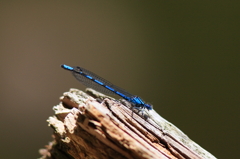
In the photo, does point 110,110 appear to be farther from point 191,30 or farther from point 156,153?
point 191,30

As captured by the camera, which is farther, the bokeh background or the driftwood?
the bokeh background

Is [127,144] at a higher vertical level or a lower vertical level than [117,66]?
lower

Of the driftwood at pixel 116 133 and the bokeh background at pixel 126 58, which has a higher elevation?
the bokeh background at pixel 126 58

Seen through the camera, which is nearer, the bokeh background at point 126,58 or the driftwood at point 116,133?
the driftwood at point 116,133

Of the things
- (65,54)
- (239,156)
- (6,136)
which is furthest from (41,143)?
(239,156)

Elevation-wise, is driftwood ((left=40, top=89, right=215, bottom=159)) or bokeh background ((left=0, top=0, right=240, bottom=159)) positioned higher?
bokeh background ((left=0, top=0, right=240, bottom=159))
